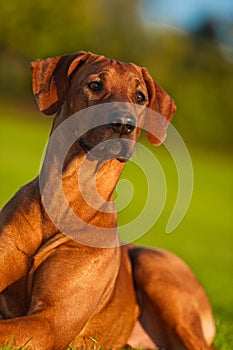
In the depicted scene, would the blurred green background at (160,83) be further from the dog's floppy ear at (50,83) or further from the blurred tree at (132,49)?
the dog's floppy ear at (50,83)

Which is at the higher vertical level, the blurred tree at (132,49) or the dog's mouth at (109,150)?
the dog's mouth at (109,150)

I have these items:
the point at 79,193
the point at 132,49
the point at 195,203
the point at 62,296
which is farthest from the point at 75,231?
the point at 132,49

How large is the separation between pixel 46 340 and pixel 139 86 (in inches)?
74.6

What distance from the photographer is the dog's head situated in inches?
204

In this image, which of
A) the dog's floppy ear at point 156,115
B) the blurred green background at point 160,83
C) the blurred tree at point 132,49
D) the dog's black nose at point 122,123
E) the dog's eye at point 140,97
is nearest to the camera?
the dog's black nose at point 122,123

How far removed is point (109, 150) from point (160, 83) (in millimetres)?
43901

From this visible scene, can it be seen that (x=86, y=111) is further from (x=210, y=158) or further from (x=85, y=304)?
(x=210, y=158)

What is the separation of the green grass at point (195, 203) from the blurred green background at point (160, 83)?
0.19 feet

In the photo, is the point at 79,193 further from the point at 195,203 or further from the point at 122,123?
the point at 195,203

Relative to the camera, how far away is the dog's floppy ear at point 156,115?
19.0ft

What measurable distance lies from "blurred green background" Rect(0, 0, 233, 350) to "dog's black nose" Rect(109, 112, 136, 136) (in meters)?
10.3

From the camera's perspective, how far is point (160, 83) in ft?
160

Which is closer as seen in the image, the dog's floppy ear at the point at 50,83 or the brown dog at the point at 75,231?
the brown dog at the point at 75,231

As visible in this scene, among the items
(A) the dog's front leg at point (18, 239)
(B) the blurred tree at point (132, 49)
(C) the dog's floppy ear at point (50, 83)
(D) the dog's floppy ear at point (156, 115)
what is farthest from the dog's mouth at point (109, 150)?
(B) the blurred tree at point (132, 49)
